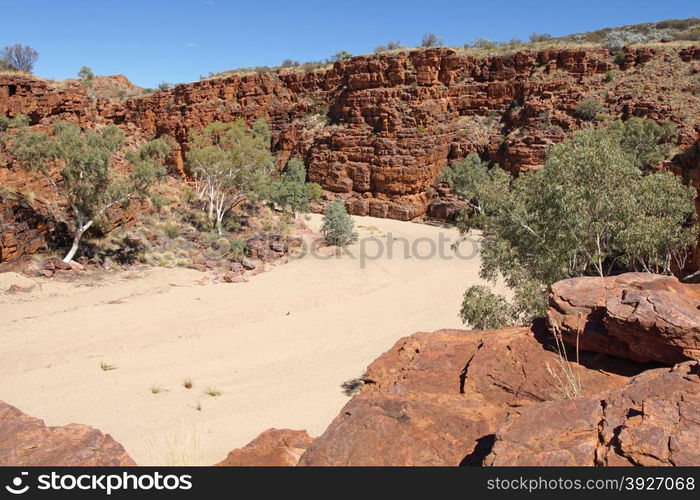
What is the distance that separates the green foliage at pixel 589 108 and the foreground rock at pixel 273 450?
3166 centimetres

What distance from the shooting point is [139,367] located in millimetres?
9844

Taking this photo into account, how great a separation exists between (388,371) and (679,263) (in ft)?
24.5

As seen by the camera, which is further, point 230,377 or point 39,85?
point 39,85

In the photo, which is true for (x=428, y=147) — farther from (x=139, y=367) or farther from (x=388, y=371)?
(x=388, y=371)

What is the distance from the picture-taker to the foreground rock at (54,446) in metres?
3.55

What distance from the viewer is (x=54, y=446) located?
3711 millimetres

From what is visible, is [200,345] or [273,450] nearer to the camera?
[273,450]

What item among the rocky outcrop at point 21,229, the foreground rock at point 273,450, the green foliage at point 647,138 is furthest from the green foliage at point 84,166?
the green foliage at point 647,138

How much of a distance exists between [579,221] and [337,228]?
15.5 m

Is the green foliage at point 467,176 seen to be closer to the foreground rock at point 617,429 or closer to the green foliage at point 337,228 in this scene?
the green foliage at point 337,228

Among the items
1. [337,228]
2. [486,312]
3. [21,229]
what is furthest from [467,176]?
[21,229]

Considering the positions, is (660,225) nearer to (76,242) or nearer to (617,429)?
(617,429)
